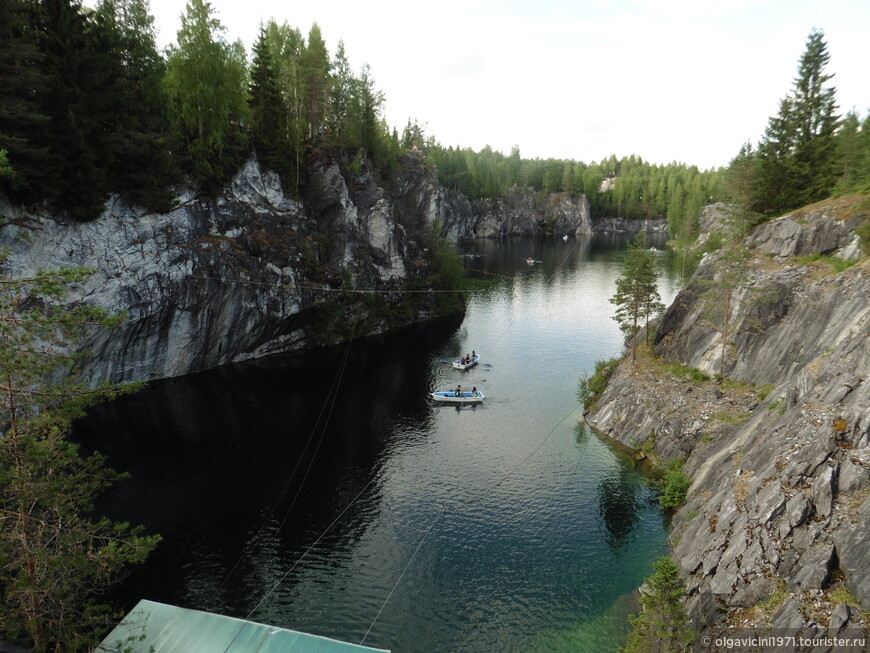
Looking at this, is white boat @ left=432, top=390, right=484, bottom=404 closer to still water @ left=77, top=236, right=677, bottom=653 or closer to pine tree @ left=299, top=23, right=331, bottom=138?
still water @ left=77, top=236, right=677, bottom=653

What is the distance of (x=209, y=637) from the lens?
1816 centimetres

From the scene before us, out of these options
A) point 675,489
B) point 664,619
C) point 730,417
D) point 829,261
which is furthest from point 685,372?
point 664,619

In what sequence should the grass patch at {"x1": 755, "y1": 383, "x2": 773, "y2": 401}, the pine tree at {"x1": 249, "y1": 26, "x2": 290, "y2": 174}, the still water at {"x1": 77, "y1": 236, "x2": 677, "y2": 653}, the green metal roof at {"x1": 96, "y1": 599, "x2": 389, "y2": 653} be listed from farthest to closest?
the pine tree at {"x1": 249, "y1": 26, "x2": 290, "y2": 174}
the grass patch at {"x1": 755, "y1": 383, "x2": 773, "y2": 401}
the still water at {"x1": 77, "y1": 236, "x2": 677, "y2": 653}
the green metal roof at {"x1": 96, "y1": 599, "x2": 389, "y2": 653}

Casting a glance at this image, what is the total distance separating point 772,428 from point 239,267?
54526mm

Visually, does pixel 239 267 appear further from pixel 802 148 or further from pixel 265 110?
pixel 802 148

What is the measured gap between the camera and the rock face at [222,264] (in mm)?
46969

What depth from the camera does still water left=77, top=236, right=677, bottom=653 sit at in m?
25.9

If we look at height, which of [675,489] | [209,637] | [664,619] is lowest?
[675,489]

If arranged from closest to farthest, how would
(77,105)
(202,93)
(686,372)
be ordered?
(77,105)
(686,372)
(202,93)

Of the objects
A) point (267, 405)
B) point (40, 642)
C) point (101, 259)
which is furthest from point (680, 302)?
point (101, 259)

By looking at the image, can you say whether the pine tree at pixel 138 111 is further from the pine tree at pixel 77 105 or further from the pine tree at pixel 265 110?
the pine tree at pixel 265 110

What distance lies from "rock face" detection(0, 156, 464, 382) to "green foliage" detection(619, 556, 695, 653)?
4032 cm

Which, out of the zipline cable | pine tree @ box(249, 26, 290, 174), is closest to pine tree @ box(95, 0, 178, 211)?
pine tree @ box(249, 26, 290, 174)

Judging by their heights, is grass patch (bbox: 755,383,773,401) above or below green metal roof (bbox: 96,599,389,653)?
above
